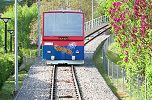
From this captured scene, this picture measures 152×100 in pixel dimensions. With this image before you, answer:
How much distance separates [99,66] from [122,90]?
44.5ft

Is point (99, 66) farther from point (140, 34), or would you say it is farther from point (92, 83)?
point (140, 34)

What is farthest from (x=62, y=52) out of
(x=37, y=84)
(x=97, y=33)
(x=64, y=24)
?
(x=97, y=33)

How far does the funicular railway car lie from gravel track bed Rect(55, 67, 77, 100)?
145cm

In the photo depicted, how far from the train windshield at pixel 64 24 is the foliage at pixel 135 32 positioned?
39.7ft

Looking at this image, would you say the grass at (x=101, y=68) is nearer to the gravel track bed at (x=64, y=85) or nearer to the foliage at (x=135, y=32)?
the gravel track bed at (x=64, y=85)

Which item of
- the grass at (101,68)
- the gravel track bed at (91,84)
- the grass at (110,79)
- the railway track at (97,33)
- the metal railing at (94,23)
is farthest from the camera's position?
the metal railing at (94,23)

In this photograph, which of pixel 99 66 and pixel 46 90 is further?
pixel 99 66

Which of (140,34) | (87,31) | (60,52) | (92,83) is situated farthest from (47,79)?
(87,31)

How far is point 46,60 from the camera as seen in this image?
39250 millimetres

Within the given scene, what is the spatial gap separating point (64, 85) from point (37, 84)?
1511 millimetres

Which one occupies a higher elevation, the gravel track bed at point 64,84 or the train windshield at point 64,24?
the train windshield at point 64,24

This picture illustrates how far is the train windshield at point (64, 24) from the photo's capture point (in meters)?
37.8

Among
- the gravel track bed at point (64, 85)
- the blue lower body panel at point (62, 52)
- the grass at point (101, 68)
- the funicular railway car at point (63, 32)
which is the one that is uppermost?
the funicular railway car at point (63, 32)

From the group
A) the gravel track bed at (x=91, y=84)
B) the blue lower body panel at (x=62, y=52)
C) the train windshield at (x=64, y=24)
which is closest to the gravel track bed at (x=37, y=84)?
the blue lower body panel at (x=62, y=52)
